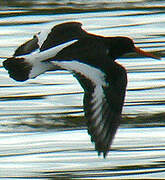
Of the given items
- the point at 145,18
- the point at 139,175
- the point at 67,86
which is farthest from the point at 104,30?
the point at 139,175

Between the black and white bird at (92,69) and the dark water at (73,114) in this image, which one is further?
the dark water at (73,114)

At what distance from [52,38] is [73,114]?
1581 millimetres

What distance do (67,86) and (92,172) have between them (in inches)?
106

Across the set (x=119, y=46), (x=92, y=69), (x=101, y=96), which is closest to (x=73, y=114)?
(x=119, y=46)

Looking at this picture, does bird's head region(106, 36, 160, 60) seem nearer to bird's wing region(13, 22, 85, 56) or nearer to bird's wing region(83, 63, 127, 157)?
bird's wing region(13, 22, 85, 56)

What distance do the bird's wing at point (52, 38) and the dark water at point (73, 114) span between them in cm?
87

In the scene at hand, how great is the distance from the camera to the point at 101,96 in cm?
796

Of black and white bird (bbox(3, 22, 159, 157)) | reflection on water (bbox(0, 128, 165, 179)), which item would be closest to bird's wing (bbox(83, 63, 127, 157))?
black and white bird (bbox(3, 22, 159, 157))

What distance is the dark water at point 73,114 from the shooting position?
895cm

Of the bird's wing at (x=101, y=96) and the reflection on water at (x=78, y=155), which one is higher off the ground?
the bird's wing at (x=101, y=96)

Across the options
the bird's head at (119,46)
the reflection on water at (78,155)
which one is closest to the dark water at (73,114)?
the reflection on water at (78,155)

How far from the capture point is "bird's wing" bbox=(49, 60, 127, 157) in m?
7.75

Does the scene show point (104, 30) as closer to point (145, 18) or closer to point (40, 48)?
point (145, 18)

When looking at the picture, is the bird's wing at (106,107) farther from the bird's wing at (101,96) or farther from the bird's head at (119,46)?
the bird's head at (119,46)
